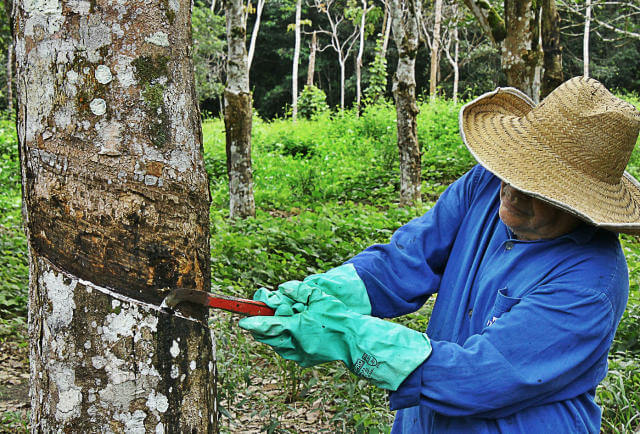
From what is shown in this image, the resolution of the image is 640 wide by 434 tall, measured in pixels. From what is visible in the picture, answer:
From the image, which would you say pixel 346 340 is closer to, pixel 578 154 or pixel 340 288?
pixel 340 288

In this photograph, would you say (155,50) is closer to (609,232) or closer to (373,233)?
(609,232)

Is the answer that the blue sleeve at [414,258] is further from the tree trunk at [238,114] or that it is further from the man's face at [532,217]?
the tree trunk at [238,114]

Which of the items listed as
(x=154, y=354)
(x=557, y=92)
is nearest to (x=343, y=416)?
(x=154, y=354)

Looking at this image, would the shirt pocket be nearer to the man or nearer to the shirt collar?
the man

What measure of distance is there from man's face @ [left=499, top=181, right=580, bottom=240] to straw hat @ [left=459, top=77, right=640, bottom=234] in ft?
0.31

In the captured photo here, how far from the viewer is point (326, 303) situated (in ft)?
5.24

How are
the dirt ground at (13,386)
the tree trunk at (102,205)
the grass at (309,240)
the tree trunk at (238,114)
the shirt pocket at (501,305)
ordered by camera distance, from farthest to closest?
1. the tree trunk at (238,114)
2. the grass at (309,240)
3. the dirt ground at (13,386)
4. the shirt pocket at (501,305)
5. the tree trunk at (102,205)

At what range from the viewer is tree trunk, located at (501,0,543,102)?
5238 mm

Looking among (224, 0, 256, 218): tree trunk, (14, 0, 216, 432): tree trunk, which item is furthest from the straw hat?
(224, 0, 256, 218): tree trunk

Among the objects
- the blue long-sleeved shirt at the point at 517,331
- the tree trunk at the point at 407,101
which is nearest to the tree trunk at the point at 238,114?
the tree trunk at the point at 407,101

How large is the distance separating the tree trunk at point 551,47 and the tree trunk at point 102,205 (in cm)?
545

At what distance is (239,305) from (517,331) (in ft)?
2.41

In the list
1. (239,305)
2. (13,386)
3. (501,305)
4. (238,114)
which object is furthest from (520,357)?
(238,114)

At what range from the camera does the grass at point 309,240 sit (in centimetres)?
329
